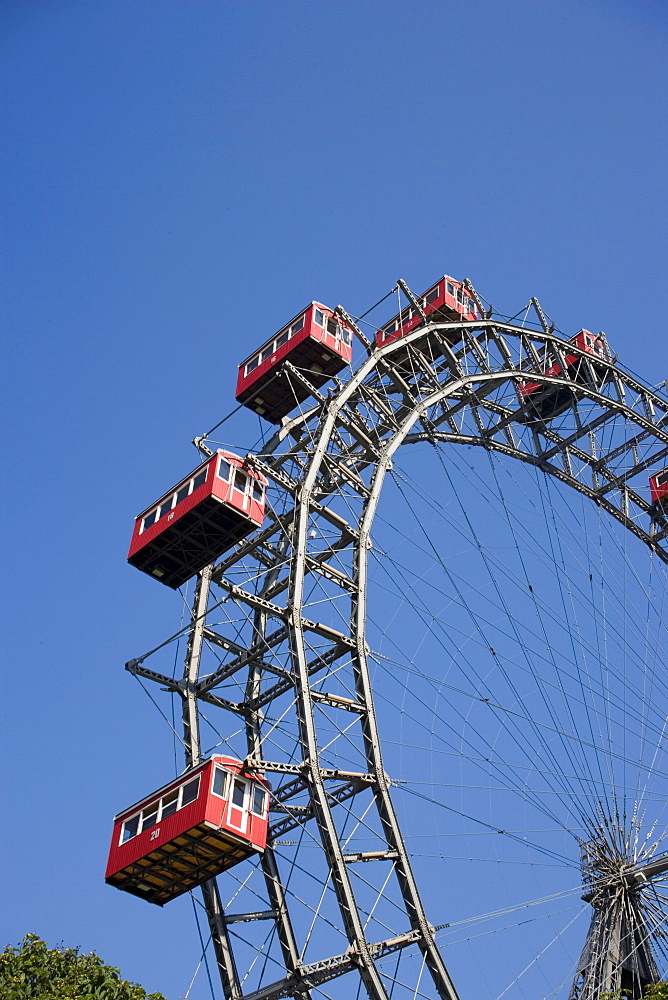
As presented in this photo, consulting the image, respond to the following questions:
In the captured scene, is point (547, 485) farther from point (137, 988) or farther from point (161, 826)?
point (137, 988)

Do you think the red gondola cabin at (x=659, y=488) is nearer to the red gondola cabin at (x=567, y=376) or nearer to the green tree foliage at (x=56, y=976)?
the red gondola cabin at (x=567, y=376)

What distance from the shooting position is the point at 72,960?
27.3m

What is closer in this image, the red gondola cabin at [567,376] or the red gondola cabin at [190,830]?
the red gondola cabin at [190,830]

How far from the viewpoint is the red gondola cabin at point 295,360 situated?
1592 inches

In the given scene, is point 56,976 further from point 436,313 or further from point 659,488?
point 659,488

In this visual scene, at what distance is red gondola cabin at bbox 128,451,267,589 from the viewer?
35406 millimetres

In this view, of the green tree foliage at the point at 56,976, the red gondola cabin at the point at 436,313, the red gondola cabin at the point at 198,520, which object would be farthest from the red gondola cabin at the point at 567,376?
the green tree foliage at the point at 56,976

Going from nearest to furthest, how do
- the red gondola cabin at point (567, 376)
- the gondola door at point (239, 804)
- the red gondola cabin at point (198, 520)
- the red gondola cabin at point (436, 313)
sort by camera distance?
the gondola door at point (239, 804) → the red gondola cabin at point (198, 520) → the red gondola cabin at point (436, 313) → the red gondola cabin at point (567, 376)

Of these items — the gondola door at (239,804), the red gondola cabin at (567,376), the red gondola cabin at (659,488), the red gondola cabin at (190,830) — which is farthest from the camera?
the red gondola cabin at (659,488)

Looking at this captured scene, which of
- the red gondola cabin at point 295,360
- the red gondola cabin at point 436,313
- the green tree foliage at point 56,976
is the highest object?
the red gondola cabin at point 436,313

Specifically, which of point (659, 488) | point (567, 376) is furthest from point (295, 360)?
point (659, 488)

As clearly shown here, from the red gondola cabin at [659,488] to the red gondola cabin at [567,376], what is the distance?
501cm

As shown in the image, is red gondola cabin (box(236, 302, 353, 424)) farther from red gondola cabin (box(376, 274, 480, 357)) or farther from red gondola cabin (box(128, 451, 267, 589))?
red gondola cabin (box(128, 451, 267, 589))

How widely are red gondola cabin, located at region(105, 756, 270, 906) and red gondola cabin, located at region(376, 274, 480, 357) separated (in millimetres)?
19482
